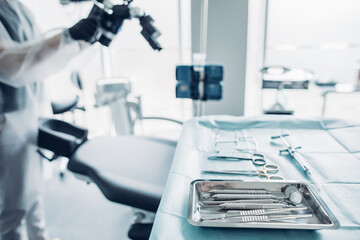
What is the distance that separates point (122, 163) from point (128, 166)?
4 centimetres

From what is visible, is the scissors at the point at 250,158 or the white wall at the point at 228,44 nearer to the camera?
the scissors at the point at 250,158

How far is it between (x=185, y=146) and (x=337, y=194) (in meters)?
0.51

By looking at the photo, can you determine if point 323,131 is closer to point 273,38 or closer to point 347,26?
point 273,38

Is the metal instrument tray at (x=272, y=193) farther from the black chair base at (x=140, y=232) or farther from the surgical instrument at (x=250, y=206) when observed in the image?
the black chair base at (x=140, y=232)

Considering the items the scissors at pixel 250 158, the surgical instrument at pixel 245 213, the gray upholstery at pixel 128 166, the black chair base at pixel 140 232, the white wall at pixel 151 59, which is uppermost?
the white wall at pixel 151 59

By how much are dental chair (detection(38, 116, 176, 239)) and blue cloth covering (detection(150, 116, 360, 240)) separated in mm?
171

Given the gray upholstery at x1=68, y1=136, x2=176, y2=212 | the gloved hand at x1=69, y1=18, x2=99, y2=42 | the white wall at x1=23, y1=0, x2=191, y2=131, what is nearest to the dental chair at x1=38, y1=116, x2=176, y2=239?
the gray upholstery at x1=68, y1=136, x2=176, y2=212

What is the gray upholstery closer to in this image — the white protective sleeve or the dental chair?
the dental chair

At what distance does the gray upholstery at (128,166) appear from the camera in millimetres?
872

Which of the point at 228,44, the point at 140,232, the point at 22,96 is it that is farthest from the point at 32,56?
the point at 228,44

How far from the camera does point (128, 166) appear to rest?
43.1 inches

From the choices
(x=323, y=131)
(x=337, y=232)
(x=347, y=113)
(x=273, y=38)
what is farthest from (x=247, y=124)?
(x=347, y=113)

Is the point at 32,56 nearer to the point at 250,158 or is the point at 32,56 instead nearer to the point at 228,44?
the point at 250,158

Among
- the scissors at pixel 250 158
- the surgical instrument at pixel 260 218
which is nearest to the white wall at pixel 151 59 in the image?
the scissors at pixel 250 158
